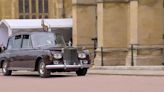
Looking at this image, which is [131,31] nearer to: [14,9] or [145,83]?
[145,83]

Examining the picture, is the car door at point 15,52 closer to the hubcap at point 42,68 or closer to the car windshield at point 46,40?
the car windshield at point 46,40

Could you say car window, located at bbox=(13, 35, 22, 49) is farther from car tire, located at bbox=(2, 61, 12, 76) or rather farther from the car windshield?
the car windshield

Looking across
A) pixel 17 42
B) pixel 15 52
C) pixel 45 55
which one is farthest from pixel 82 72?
pixel 17 42

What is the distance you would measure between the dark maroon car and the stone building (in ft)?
30.3

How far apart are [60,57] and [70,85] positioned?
4.64 m

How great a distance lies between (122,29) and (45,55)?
49.4 ft

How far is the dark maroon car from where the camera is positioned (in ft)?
74.9

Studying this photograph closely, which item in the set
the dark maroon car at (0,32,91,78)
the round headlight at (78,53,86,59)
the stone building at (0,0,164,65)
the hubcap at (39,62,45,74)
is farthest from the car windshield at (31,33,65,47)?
the stone building at (0,0,164,65)

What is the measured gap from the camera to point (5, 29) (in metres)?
44.7

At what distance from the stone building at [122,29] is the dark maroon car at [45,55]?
9.23 m

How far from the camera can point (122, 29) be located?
37.4 m

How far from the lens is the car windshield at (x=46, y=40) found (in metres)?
24.0

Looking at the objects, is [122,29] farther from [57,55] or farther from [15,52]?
[57,55]

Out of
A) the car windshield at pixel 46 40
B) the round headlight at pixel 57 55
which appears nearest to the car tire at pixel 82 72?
the car windshield at pixel 46 40
